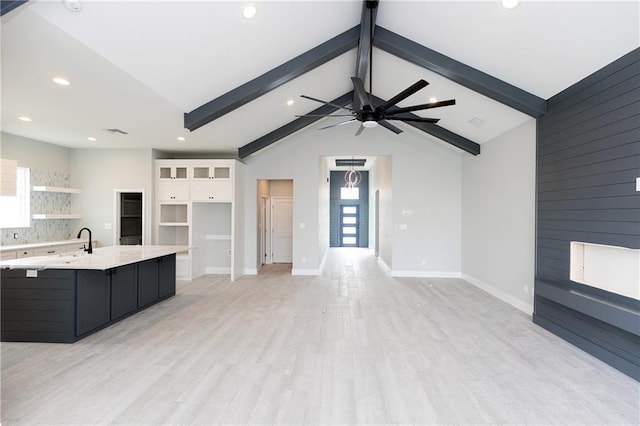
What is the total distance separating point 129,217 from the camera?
23.0ft

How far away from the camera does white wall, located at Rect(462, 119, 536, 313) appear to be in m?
4.71

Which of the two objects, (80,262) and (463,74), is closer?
(80,262)

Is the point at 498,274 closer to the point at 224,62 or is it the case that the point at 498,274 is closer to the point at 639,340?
the point at 639,340

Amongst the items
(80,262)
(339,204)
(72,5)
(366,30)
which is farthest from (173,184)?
(339,204)

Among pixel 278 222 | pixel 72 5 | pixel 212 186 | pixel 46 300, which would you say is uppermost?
pixel 72 5

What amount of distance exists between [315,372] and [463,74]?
391cm

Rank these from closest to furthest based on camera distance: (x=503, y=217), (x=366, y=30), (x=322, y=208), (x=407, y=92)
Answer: (x=407, y=92) < (x=366, y=30) < (x=503, y=217) < (x=322, y=208)

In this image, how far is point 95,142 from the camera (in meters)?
6.18

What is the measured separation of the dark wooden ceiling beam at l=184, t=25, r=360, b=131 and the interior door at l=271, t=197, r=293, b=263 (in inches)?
182

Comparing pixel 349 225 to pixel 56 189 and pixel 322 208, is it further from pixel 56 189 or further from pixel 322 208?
pixel 56 189

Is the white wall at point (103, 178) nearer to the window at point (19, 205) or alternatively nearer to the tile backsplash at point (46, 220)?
the tile backsplash at point (46, 220)

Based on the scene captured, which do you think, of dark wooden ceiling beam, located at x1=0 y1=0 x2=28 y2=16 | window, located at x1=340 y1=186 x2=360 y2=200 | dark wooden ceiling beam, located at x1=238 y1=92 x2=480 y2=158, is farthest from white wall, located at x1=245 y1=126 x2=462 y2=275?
window, located at x1=340 y1=186 x2=360 y2=200

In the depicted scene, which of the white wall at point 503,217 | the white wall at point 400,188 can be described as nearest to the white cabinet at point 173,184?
the white wall at point 400,188

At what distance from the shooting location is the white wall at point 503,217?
186 inches
